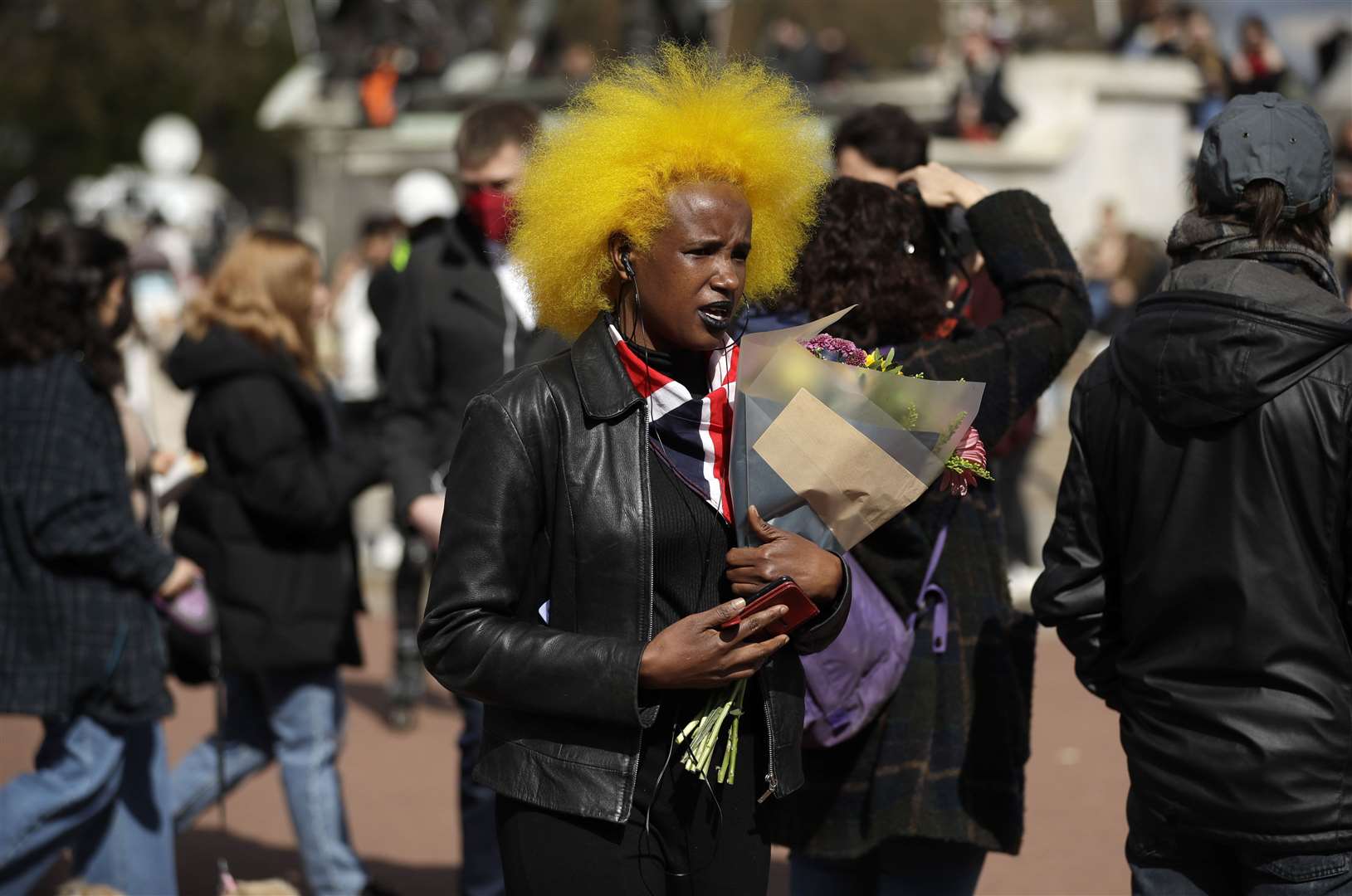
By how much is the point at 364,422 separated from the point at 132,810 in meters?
4.16

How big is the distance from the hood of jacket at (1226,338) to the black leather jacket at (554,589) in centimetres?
71

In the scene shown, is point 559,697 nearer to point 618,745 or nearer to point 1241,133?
point 618,745

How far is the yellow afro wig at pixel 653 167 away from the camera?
9.68ft

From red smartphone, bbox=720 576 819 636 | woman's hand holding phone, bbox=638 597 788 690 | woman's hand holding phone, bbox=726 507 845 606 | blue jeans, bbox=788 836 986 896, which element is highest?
woman's hand holding phone, bbox=726 507 845 606

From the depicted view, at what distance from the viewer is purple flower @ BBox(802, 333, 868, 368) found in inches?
114

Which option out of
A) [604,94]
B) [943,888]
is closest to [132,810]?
[943,888]

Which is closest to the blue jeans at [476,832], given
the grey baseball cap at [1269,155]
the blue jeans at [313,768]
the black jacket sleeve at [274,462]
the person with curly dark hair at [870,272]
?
the blue jeans at [313,768]

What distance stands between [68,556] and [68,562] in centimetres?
6

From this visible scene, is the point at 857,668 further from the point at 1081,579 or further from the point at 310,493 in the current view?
the point at 310,493

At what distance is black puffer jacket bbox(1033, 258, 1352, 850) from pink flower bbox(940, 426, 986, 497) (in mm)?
354

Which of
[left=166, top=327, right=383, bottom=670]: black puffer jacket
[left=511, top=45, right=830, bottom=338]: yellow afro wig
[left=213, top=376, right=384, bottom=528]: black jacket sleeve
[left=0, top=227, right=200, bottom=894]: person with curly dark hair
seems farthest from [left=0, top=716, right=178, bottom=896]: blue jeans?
[left=511, top=45, right=830, bottom=338]: yellow afro wig

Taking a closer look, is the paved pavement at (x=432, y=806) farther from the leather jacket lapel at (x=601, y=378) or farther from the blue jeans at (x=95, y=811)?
the leather jacket lapel at (x=601, y=378)

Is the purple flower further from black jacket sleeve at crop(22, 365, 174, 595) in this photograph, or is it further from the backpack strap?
black jacket sleeve at crop(22, 365, 174, 595)

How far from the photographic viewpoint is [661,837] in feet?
9.63
